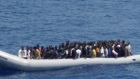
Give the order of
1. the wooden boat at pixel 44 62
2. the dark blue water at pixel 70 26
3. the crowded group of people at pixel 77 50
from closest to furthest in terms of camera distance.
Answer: the wooden boat at pixel 44 62, the crowded group of people at pixel 77 50, the dark blue water at pixel 70 26

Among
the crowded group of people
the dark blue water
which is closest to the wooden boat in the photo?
the dark blue water

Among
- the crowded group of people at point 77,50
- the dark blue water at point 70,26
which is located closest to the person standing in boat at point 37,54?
the crowded group of people at point 77,50

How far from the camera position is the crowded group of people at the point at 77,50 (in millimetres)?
75938

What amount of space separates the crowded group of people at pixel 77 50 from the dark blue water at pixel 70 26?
1272 millimetres

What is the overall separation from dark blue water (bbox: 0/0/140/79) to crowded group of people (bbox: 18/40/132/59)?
1272 millimetres

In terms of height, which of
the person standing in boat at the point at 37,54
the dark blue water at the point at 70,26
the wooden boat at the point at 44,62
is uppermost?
the person standing in boat at the point at 37,54

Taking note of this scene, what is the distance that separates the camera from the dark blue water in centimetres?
7625

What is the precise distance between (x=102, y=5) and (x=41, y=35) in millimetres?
25183

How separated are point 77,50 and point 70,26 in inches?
884

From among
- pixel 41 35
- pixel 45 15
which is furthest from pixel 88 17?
pixel 41 35

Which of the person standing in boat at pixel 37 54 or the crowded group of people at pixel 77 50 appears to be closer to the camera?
the person standing in boat at pixel 37 54

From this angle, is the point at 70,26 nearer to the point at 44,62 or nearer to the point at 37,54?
the point at 37,54

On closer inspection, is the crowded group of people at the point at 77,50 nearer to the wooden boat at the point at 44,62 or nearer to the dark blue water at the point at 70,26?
the wooden boat at the point at 44,62

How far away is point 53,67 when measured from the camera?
75938 millimetres
